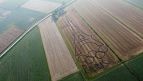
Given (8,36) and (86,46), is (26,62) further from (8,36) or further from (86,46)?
(8,36)

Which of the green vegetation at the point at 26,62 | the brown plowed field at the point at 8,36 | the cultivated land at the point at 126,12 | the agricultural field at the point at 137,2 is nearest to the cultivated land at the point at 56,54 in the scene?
the green vegetation at the point at 26,62

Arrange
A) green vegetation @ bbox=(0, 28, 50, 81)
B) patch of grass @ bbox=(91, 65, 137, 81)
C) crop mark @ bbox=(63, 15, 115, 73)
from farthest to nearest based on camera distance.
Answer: green vegetation @ bbox=(0, 28, 50, 81), crop mark @ bbox=(63, 15, 115, 73), patch of grass @ bbox=(91, 65, 137, 81)

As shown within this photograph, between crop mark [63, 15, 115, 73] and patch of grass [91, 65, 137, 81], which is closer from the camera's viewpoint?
patch of grass [91, 65, 137, 81]

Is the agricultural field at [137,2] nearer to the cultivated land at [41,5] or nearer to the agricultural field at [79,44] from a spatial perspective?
the agricultural field at [79,44]

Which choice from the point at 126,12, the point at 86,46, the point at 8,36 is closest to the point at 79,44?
the point at 86,46

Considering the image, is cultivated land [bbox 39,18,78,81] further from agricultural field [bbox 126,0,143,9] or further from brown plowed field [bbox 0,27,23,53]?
agricultural field [bbox 126,0,143,9]

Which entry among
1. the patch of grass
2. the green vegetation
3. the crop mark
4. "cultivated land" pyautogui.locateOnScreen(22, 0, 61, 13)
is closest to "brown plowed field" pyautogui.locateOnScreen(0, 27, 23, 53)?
the green vegetation
